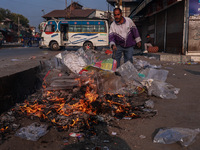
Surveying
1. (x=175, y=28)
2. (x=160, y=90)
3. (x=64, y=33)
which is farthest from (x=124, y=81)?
(x=64, y=33)

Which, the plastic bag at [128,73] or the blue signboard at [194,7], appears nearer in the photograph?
the plastic bag at [128,73]

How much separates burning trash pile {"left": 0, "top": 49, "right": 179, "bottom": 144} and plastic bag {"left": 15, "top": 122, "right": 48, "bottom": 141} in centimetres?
14

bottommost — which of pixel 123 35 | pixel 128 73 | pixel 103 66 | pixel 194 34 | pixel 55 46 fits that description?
pixel 128 73

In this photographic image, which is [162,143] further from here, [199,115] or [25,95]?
[25,95]

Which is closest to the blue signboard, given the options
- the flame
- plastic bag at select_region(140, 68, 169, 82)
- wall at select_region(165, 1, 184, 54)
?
wall at select_region(165, 1, 184, 54)

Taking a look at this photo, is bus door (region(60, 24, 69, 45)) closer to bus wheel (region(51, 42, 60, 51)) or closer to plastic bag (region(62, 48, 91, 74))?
bus wheel (region(51, 42, 60, 51))

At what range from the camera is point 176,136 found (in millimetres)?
1880

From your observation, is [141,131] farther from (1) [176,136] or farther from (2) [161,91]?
(2) [161,91]

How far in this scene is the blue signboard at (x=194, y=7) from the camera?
9.23 metres

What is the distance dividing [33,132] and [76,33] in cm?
1651

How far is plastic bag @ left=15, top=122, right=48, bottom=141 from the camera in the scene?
76.9 inches

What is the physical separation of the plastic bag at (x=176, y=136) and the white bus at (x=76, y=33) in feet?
52.7

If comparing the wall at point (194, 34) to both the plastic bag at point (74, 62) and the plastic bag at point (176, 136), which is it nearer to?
the plastic bag at point (74, 62)

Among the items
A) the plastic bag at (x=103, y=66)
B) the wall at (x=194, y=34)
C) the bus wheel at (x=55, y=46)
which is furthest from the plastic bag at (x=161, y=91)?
the bus wheel at (x=55, y=46)
